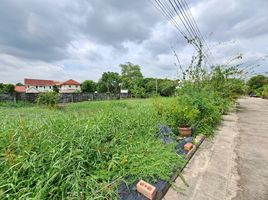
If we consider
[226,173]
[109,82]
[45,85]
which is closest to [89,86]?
[109,82]

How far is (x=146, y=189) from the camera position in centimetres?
176

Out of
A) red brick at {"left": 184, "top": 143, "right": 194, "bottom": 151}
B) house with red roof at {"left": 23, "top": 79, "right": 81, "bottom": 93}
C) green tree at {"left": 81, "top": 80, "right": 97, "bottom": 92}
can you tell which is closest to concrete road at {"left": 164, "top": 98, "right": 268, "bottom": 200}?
red brick at {"left": 184, "top": 143, "right": 194, "bottom": 151}

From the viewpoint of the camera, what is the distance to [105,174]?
1.91 metres

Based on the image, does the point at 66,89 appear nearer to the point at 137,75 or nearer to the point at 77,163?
the point at 137,75

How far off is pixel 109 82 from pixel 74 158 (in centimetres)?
3799

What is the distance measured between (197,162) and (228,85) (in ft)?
25.3

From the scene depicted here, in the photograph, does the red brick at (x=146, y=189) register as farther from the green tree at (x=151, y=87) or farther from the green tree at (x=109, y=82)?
the green tree at (x=109, y=82)

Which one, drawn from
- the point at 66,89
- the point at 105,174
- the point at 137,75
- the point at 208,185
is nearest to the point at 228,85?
the point at 208,185

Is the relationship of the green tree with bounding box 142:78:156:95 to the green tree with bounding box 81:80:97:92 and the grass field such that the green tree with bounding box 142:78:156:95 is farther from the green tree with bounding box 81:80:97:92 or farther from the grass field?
the green tree with bounding box 81:80:97:92

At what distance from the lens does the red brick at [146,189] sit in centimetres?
173

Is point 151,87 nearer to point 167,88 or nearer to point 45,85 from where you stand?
point 167,88

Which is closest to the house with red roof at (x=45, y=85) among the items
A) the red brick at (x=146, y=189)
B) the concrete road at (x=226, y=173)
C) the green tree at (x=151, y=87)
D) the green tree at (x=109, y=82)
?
the green tree at (x=109, y=82)

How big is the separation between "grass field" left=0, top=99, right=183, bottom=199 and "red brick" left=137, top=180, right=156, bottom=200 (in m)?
0.15

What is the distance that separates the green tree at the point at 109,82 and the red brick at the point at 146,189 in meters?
34.7
